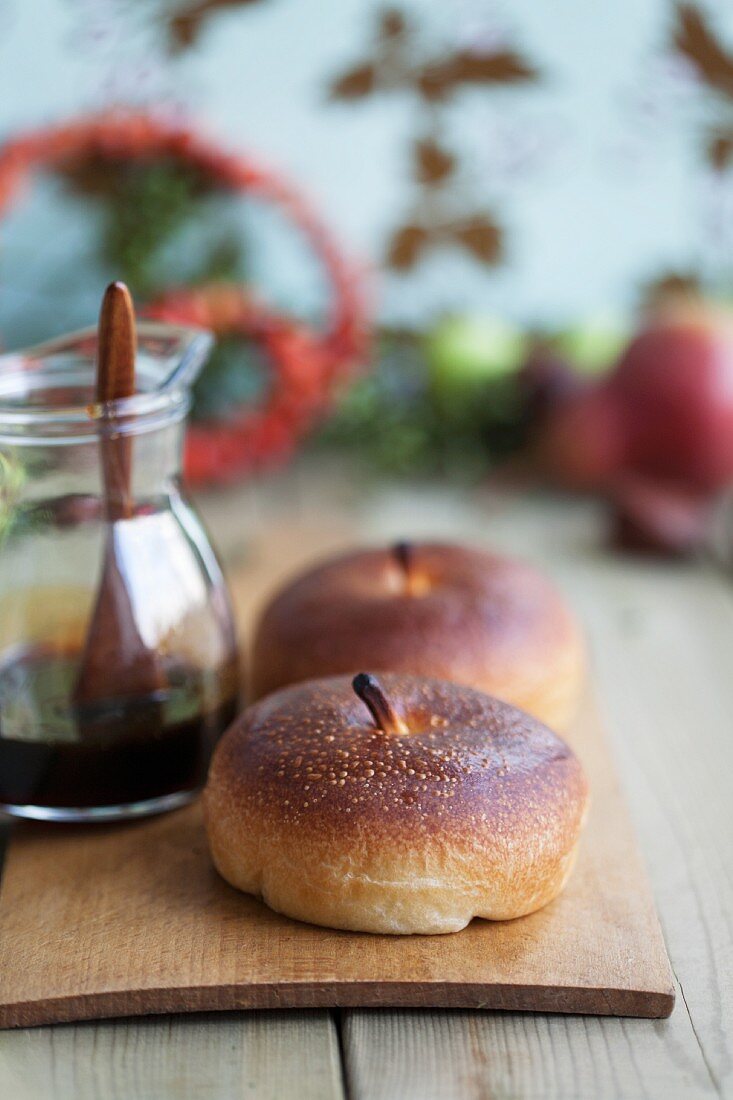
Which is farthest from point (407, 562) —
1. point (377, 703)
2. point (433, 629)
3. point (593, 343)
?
point (593, 343)

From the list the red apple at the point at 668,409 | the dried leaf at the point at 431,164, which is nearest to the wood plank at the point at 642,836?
the red apple at the point at 668,409

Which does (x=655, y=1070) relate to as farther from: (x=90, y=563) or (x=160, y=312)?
(x=160, y=312)

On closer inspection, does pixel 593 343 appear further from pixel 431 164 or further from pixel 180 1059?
pixel 180 1059

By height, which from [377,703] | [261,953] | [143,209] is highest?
[143,209]

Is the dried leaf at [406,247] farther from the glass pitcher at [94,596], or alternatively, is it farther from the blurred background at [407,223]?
the glass pitcher at [94,596]

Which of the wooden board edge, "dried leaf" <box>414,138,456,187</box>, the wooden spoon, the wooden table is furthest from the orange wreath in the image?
the wooden board edge

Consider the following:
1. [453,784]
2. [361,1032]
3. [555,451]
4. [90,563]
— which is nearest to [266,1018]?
[361,1032]

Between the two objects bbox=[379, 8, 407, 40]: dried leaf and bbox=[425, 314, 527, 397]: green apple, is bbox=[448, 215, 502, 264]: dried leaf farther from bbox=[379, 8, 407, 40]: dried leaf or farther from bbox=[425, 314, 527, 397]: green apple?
bbox=[379, 8, 407, 40]: dried leaf
